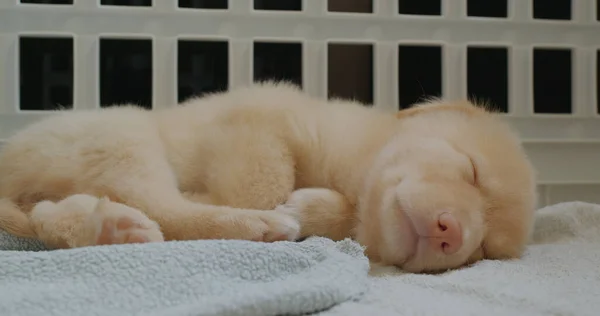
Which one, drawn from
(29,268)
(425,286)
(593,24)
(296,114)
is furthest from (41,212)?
(593,24)

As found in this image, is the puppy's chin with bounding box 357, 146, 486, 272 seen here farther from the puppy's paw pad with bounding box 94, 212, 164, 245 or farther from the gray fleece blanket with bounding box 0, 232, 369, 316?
the puppy's paw pad with bounding box 94, 212, 164, 245

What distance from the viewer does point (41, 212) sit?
1333 mm

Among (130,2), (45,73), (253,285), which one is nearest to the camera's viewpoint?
(253,285)

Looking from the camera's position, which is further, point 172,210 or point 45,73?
point 45,73

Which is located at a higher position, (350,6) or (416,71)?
(350,6)

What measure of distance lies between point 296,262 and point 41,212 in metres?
0.62

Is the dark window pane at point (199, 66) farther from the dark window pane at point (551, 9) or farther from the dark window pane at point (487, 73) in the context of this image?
the dark window pane at point (551, 9)

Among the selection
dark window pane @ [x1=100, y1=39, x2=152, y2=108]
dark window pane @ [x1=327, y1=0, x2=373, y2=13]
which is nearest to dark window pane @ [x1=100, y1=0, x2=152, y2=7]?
dark window pane @ [x1=100, y1=39, x2=152, y2=108]

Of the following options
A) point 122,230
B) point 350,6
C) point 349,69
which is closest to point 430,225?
point 122,230

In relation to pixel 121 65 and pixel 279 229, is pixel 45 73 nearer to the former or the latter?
pixel 121 65

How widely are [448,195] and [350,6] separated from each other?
1.38 metres

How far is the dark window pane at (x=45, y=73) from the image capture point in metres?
2.31

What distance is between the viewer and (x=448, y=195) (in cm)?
127

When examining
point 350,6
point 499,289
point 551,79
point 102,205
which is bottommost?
point 499,289
